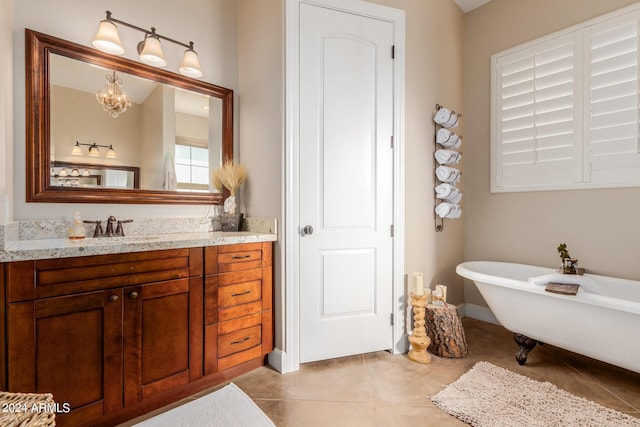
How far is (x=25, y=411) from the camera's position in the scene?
940 millimetres

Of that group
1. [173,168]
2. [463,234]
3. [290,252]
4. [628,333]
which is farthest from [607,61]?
[173,168]

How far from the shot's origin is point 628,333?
1736mm

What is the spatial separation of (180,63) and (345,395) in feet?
8.32

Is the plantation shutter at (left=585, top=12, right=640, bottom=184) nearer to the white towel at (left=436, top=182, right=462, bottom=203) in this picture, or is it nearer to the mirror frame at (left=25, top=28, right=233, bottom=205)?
the white towel at (left=436, top=182, right=462, bottom=203)

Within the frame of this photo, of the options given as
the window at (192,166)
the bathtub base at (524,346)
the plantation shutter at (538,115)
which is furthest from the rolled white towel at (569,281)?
the window at (192,166)

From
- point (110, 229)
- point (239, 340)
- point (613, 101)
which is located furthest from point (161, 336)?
point (613, 101)

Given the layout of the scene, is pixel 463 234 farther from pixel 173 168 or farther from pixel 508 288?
pixel 173 168

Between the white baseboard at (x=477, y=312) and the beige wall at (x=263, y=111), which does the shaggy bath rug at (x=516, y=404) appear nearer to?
the white baseboard at (x=477, y=312)

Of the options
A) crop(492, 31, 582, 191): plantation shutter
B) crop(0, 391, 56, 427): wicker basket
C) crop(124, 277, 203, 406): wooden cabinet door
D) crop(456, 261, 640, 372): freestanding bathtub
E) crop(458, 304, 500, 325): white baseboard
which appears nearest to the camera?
crop(0, 391, 56, 427): wicker basket

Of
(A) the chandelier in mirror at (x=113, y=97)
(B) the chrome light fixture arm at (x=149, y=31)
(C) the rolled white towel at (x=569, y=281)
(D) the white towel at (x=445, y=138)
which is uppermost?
(B) the chrome light fixture arm at (x=149, y=31)

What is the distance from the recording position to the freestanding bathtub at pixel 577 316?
175 centimetres

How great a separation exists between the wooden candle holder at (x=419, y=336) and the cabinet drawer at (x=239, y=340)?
1135mm

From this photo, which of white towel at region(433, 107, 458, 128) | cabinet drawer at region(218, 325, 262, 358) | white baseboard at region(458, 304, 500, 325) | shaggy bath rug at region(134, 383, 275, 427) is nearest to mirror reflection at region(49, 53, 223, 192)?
cabinet drawer at region(218, 325, 262, 358)

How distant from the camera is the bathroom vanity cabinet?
1.37m
